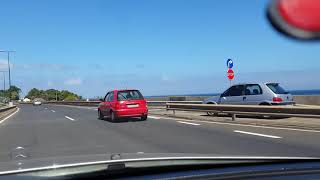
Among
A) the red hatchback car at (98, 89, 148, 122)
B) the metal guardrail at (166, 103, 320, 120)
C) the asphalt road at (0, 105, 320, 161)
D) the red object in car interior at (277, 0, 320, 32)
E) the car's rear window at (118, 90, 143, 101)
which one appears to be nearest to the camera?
the red object in car interior at (277, 0, 320, 32)

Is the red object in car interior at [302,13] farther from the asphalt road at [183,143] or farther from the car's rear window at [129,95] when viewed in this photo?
the car's rear window at [129,95]

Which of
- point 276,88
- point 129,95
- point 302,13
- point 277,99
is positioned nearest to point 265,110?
point 277,99

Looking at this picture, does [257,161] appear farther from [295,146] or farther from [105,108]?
[105,108]

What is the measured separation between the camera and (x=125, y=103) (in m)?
23.6

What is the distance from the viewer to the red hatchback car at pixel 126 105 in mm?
23453

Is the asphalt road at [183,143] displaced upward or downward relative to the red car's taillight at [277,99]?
downward

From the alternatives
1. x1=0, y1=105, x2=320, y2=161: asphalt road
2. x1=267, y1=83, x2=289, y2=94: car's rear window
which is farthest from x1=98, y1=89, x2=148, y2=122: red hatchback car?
x1=0, y1=105, x2=320, y2=161: asphalt road

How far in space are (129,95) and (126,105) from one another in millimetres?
799

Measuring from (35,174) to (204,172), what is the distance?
1.34 m

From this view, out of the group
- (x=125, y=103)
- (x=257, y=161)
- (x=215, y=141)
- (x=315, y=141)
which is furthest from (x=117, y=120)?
(x=257, y=161)

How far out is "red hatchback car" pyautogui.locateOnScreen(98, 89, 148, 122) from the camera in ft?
76.9

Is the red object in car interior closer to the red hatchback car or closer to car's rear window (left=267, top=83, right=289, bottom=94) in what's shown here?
car's rear window (left=267, top=83, right=289, bottom=94)

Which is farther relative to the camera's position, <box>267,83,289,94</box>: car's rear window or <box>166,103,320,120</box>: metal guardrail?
<box>267,83,289,94</box>: car's rear window

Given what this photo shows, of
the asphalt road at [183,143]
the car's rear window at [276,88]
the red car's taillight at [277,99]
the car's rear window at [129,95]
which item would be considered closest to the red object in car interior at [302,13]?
the asphalt road at [183,143]
